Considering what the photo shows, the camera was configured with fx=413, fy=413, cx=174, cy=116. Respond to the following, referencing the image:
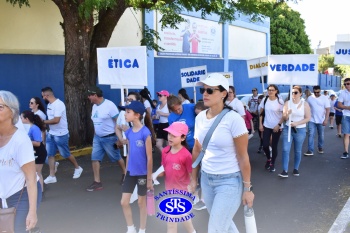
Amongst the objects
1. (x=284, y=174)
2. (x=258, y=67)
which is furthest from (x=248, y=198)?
(x=258, y=67)

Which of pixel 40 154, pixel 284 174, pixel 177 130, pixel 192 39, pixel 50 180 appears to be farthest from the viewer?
pixel 192 39

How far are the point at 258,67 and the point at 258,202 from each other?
790 centimetres

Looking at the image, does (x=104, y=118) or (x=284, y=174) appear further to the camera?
(x=284, y=174)

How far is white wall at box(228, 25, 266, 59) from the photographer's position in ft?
75.2

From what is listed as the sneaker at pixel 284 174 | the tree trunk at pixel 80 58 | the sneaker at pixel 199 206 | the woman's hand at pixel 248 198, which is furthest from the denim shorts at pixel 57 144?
the woman's hand at pixel 248 198

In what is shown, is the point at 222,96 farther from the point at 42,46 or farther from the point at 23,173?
the point at 42,46

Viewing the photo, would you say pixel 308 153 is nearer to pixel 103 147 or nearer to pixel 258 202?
pixel 258 202

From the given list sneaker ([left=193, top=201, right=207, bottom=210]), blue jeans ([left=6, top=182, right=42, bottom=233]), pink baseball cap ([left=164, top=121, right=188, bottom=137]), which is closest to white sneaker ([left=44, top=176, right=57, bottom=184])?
sneaker ([left=193, top=201, right=207, bottom=210])

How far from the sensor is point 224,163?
3553mm

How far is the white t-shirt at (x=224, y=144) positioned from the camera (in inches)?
138

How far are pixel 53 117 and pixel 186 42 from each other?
1211cm

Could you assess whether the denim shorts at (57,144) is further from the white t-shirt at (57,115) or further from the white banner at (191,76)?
the white banner at (191,76)

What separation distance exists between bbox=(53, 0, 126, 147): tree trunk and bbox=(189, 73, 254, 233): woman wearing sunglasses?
738cm

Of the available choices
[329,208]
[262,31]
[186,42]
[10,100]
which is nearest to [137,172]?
[10,100]
